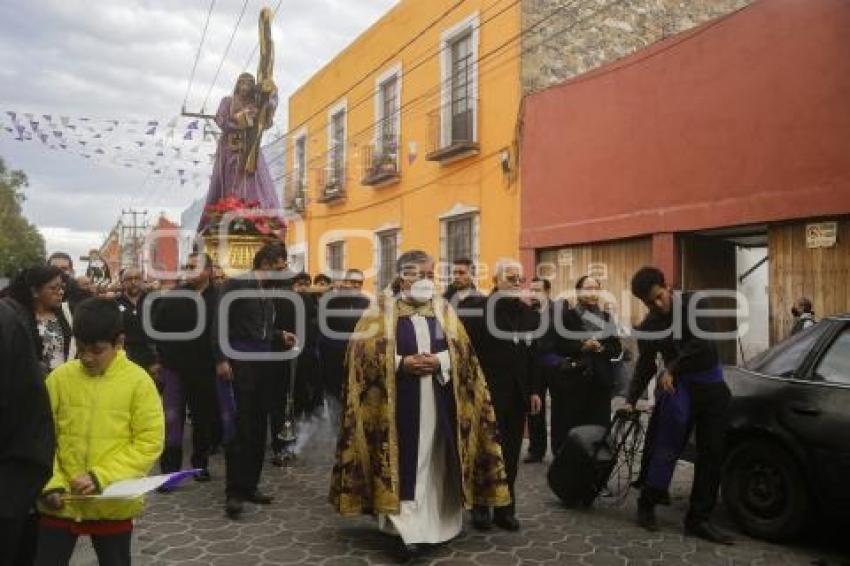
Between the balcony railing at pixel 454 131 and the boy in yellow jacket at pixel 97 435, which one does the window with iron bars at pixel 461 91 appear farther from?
the boy in yellow jacket at pixel 97 435

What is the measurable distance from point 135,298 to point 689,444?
17.7ft

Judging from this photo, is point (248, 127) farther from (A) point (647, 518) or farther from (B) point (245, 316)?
(A) point (647, 518)

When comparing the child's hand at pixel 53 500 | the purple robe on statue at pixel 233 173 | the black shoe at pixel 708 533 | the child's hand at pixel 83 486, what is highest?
the purple robe on statue at pixel 233 173

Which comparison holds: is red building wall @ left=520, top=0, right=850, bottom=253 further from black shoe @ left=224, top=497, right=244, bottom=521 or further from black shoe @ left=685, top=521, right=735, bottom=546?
black shoe @ left=224, top=497, right=244, bottom=521

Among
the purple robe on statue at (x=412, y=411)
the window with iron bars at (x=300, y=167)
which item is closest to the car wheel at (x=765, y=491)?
the purple robe on statue at (x=412, y=411)

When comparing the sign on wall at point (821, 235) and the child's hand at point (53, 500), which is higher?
the sign on wall at point (821, 235)

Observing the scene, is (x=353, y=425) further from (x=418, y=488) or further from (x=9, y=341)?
(x=9, y=341)

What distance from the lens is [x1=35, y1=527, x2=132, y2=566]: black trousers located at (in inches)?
119

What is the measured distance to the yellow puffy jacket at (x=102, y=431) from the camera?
3006 mm

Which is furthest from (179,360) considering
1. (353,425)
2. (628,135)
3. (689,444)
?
(628,135)

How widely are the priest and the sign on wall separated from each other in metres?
5.64

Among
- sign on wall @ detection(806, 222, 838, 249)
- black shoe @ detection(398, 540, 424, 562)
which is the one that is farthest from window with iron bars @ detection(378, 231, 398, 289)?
black shoe @ detection(398, 540, 424, 562)

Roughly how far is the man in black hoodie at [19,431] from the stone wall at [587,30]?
11707 mm

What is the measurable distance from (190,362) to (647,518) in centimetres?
388
